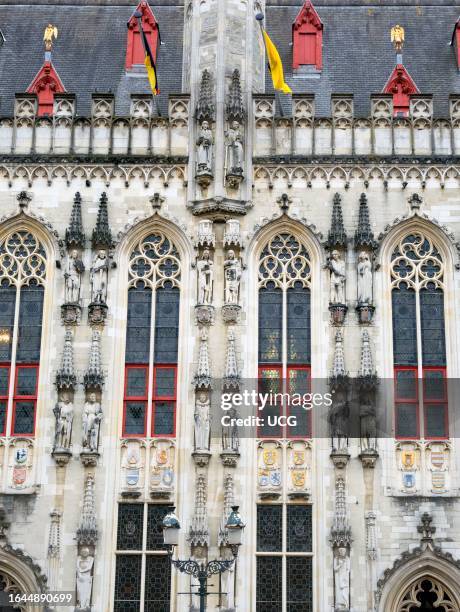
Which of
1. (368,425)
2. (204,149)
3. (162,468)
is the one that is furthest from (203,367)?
(204,149)

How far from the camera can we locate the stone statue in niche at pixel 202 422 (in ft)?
81.1

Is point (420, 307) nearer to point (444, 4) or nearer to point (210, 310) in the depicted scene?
point (210, 310)

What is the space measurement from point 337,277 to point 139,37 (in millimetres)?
10731

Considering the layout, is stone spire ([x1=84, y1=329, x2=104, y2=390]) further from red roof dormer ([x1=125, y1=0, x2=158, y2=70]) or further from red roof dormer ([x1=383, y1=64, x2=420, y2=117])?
red roof dormer ([x1=383, y1=64, x2=420, y2=117])

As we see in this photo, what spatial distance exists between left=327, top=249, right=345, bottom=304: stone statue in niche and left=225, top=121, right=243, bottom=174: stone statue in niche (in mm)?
3229

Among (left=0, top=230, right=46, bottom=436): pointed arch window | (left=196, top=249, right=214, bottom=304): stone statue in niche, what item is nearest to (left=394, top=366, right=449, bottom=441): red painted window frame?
(left=196, top=249, right=214, bottom=304): stone statue in niche

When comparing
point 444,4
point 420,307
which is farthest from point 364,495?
point 444,4

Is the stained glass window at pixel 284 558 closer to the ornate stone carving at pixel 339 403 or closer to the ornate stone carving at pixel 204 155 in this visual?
the ornate stone carving at pixel 339 403

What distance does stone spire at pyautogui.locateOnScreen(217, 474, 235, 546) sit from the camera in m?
24.1

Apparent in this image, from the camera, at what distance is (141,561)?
79.6 feet

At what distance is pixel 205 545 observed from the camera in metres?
24.0

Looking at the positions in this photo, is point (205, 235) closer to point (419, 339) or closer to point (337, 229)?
point (337, 229)

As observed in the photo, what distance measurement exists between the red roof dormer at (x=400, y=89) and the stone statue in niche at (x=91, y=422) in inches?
457

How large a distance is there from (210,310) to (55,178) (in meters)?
5.40
